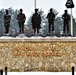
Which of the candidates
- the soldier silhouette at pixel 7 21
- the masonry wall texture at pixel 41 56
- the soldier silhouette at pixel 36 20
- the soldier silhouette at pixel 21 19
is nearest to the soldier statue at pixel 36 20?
the soldier silhouette at pixel 36 20

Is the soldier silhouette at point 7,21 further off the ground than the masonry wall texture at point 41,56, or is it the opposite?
the soldier silhouette at point 7,21

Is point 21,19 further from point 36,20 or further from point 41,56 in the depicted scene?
point 41,56

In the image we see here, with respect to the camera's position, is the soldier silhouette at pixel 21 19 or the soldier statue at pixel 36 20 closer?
the soldier statue at pixel 36 20

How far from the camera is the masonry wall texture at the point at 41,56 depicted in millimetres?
16734

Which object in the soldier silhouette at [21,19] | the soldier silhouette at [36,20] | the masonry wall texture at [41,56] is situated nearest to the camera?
the masonry wall texture at [41,56]

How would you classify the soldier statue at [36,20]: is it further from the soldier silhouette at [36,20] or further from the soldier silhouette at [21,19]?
the soldier silhouette at [21,19]

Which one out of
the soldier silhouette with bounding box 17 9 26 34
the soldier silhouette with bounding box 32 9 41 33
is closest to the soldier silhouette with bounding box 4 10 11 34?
the soldier silhouette with bounding box 17 9 26 34

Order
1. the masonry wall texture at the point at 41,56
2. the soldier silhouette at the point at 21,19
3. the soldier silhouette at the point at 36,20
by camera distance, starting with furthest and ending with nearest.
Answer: the soldier silhouette at the point at 21,19 < the soldier silhouette at the point at 36,20 < the masonry wall texture at the point at 41,56

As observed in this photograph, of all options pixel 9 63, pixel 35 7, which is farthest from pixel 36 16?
pixel 9 63

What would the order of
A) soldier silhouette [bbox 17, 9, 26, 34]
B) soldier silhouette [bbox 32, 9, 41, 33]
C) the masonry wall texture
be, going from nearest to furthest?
the masonry wall texture
soldier silhouette [bbox 32, 9, 41, 33]
soldier silhouette [bbox 17, 9, 26, 34]

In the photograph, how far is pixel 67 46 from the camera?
1686cm

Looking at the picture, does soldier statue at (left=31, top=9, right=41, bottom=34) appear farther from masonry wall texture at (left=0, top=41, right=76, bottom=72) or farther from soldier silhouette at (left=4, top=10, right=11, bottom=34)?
masonry wall texture at (left=0, top=41, right=76, bottom=72)

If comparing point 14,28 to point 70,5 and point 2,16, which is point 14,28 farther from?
point 70,5

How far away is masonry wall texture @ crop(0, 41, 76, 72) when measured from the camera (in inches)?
659
